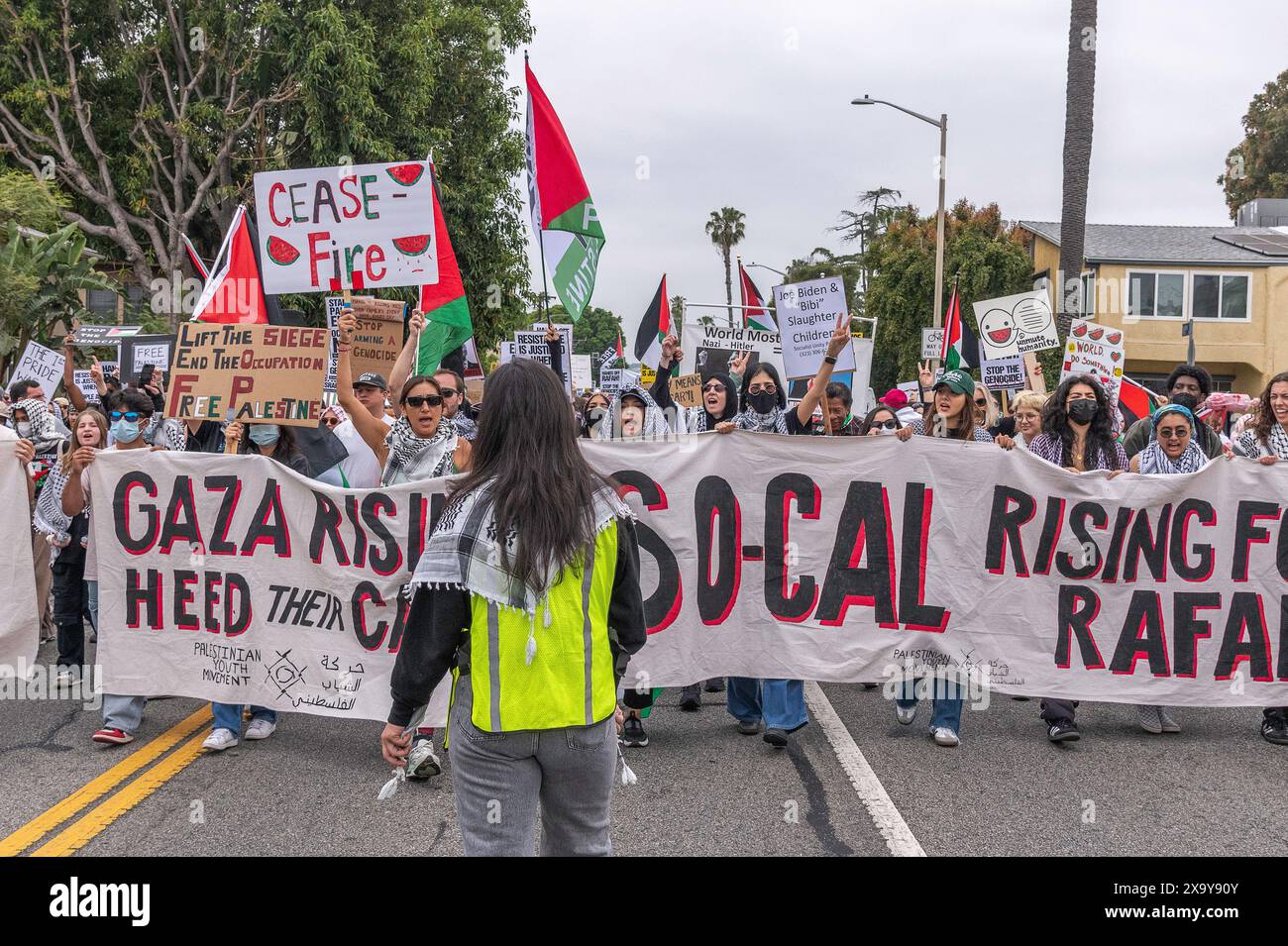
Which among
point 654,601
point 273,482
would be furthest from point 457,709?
point 273,482

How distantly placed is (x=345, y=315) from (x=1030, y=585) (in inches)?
152

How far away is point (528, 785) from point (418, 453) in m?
3.09

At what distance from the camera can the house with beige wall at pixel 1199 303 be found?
1570 inches

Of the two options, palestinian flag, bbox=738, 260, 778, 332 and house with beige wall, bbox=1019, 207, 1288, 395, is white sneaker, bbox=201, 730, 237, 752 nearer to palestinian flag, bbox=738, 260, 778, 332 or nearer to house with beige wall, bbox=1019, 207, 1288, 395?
palestinian flag, bbox=738, 260, 778, 332

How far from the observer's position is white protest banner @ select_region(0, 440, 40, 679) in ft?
19.8

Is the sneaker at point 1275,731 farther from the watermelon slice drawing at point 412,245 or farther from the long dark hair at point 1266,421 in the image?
the watermelon slice drawing at point 412,245

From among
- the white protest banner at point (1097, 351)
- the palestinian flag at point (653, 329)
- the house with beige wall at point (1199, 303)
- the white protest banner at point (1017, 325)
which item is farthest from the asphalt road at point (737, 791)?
the house with beige wall at point (1199, 303)

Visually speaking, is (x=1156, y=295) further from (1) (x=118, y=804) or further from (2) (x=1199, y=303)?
(1) (x=118, y=804)

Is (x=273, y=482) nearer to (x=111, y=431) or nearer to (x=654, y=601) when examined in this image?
(x=111, y=431)

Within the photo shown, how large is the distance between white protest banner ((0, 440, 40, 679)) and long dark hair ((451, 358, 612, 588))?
425cm

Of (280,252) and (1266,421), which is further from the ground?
(280,252)

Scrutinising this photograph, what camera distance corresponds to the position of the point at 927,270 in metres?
39.5

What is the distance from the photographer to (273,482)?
232 inches

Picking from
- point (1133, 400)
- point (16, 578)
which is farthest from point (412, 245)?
point (1133, 400)
